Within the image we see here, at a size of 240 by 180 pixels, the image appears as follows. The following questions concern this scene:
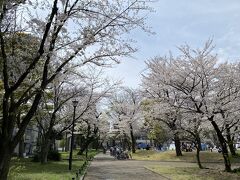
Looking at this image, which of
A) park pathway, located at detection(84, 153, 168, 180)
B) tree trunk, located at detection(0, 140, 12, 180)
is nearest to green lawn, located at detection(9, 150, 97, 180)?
park pathway, located at detection(84, 153, 168, 180)

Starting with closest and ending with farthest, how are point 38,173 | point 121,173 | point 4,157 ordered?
point 4,157, point 38,173, point 121,173

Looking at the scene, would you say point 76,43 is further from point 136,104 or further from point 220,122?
point 136,104

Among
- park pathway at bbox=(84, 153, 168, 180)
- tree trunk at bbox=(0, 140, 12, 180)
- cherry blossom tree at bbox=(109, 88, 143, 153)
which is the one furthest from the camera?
cherry blossom tree at bbox=(109, 88, 143, 153)

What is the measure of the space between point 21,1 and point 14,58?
2684 millimetres

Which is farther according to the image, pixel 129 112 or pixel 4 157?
pixel 129 112

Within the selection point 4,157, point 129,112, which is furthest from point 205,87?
point 129,112

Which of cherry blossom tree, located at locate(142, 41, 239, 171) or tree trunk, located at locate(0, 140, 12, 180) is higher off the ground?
cherry blossom tree, located at locate(142, 41, 239, 171)

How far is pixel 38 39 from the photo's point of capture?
10.4 meters

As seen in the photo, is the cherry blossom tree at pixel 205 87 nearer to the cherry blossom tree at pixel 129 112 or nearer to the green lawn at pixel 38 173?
the green lawn at pixel 38 173

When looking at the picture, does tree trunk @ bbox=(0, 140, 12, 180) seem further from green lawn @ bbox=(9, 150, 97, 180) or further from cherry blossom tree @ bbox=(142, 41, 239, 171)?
cherry blossom tree @ bbox=(142, 41, 239, 171)

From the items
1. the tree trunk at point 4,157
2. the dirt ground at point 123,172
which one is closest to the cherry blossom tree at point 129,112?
the dirt ground at point 123,172

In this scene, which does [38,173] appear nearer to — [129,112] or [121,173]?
[121,173]

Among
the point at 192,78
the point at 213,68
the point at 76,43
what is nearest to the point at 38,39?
the point at 76,43

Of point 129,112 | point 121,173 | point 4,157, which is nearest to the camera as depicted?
point 4,157
